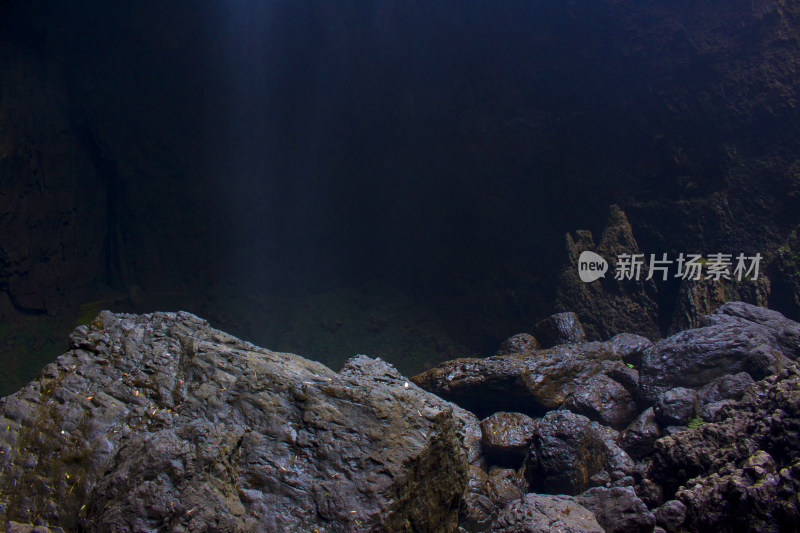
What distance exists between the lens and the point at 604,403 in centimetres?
499

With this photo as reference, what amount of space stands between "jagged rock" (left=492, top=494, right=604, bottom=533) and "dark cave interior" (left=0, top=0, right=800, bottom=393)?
493 cm

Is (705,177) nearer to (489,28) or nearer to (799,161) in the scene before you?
(799,161)

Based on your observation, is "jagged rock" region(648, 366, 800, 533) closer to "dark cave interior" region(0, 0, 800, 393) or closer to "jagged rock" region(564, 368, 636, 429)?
"jagged rock" region(564, 368, 636, 429)

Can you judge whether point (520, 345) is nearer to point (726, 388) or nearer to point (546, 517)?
point (726, 388)

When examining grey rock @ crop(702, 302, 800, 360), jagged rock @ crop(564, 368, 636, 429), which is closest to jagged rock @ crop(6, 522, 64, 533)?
jagged rock @ crop(564, 368, 636, 429)

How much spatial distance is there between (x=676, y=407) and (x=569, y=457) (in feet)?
4.01

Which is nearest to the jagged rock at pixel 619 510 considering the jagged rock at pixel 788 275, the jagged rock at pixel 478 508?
the jagged rock at pixel 478 508

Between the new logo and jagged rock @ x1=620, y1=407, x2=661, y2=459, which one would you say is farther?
the new logo

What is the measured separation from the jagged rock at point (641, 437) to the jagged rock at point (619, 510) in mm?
1326

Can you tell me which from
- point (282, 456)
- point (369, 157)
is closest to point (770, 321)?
point (282, 456)

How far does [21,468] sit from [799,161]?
8.90m

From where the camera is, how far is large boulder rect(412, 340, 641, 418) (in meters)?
5.05

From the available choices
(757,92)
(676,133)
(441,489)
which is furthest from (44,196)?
(757,92)

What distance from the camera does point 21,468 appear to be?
82.4 inches
